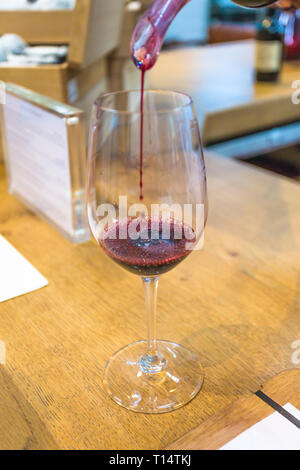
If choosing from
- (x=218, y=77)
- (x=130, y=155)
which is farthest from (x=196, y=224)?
→ (x=218, y=77)

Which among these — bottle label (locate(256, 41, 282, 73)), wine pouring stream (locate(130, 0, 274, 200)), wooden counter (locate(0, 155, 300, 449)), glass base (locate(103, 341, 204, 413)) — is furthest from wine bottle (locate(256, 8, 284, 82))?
glass base (locate(103, 341, 204, 413))

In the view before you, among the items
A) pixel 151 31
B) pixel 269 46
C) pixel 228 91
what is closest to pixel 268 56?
pixel 269 46

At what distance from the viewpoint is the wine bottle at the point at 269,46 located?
156cm

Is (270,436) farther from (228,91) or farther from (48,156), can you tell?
(228,91)

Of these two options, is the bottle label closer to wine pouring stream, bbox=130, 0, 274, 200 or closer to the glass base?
wine pouring stream, bbox=130, 0, 274, 200

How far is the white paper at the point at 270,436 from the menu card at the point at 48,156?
1.28 ft

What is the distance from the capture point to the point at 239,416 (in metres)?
0.42

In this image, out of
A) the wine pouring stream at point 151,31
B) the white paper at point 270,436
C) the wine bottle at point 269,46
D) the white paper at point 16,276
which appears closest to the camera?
the white paper at point 270,436

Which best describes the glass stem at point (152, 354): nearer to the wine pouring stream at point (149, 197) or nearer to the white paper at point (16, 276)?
the wine pouring stream at point (149, 197)

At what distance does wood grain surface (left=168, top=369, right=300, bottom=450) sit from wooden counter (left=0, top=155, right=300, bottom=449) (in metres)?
0.02

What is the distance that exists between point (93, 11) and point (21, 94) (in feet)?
0.70

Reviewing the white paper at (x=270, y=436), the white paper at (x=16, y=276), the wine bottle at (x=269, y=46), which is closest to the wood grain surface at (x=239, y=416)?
the white paper at (x=270, y=436)

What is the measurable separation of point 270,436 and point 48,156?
19.2 inches
